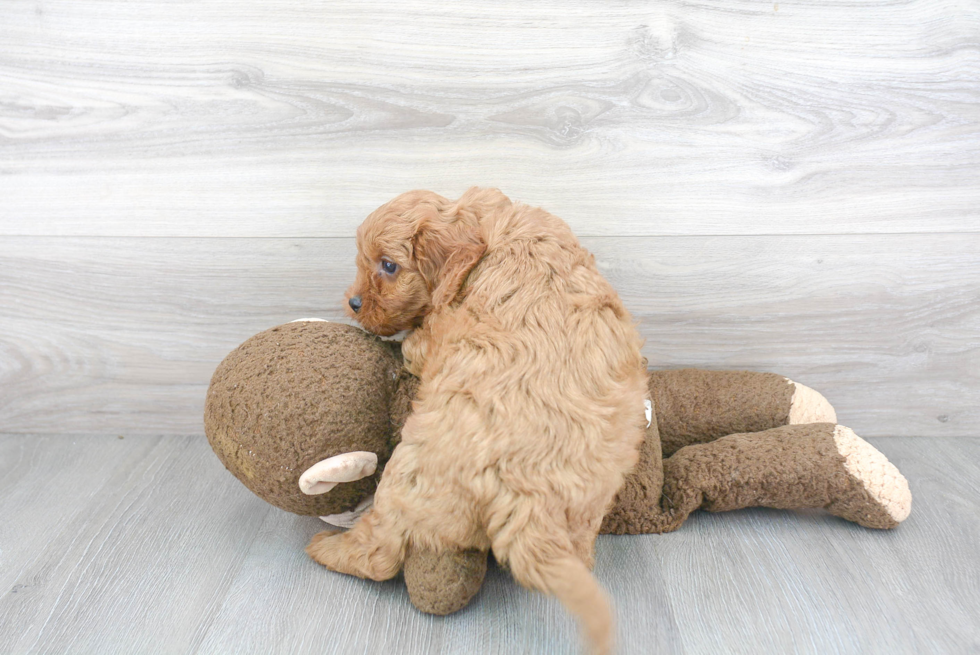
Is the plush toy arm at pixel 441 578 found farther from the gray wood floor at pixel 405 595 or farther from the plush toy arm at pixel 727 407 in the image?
the plush toy arm at pixel 727 407

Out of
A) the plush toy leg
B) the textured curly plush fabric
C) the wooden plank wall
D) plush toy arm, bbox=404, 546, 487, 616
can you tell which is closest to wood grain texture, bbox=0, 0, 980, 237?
the wooden plank wall

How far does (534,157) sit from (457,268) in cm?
41

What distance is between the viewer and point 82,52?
3.76ft

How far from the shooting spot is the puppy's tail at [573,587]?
0.68 meters

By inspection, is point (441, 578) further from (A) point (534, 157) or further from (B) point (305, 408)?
(A) point (534, 157)

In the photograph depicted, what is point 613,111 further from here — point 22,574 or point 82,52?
point 22,574

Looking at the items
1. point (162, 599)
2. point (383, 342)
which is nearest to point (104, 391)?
point (162, 599)

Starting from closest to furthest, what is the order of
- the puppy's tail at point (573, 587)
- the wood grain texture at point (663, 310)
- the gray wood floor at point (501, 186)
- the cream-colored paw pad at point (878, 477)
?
the puppy's tail at point (573, 587) → the cream-colored paw pad at point (878, 477) → the gray wood floor at point (501, 186) → the wood grain texture at point (663, 310)

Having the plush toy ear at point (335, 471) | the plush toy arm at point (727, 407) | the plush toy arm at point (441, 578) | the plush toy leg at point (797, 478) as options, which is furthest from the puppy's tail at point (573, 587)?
the plush toy arm at point (727, 407)

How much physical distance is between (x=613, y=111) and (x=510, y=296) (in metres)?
0.51

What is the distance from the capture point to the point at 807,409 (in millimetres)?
1119

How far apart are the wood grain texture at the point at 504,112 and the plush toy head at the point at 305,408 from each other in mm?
345

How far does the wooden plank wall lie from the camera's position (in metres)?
1.12

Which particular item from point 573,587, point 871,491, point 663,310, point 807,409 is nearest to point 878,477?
point 871,491
